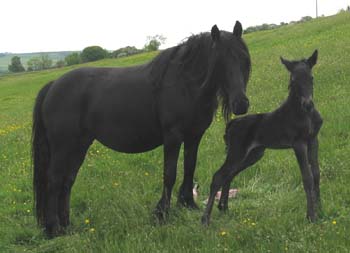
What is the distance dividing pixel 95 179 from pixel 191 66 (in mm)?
3422

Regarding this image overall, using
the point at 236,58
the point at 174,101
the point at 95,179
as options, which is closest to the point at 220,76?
the point at 236,58

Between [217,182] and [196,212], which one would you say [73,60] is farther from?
[217,182]

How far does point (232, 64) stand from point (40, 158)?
3.06 metres

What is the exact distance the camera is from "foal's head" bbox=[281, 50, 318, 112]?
4.69 meters

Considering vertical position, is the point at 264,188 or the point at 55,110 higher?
the point at 55,110

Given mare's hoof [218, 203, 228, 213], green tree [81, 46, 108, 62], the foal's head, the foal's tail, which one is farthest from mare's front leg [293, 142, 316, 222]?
green tree [81, 46, 108, 62]

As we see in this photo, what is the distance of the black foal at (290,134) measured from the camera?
15.8 feet

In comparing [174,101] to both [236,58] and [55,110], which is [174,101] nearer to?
[236,58]

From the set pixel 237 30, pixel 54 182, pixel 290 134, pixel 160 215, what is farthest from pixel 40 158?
pixel 290 134

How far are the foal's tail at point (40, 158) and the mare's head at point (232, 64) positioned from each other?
8.72ft

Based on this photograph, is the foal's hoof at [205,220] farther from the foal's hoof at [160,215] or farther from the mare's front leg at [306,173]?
the mare's front leg at [306,173]

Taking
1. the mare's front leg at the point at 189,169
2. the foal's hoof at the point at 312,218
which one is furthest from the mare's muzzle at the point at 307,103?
the mare's front leg at the point at 189,169

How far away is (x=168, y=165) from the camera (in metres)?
5.67

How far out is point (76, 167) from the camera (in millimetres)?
6328
